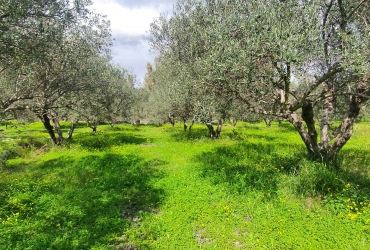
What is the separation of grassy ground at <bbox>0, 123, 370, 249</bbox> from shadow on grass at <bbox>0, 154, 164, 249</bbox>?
4 centimetres

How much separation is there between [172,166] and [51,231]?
26.8 feet

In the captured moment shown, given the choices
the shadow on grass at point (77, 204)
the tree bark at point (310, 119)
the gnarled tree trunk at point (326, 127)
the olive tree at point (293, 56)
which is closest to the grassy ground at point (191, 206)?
the shadow on grass at point (77, 204)

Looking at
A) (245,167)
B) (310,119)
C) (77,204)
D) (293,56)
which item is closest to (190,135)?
(245,167)

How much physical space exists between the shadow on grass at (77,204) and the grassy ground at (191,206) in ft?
0.13

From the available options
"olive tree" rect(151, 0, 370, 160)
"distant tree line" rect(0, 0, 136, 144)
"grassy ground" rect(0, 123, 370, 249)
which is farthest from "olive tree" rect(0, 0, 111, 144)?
"olive tree" rect(151, 0, 370, 160)

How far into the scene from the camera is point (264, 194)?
991cm

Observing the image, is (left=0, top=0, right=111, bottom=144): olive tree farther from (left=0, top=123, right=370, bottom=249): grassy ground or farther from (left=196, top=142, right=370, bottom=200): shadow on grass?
(left=196, top=142, right=370, bottom=200): shadow on grass

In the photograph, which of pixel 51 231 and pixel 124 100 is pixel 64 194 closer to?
pixel 51 231

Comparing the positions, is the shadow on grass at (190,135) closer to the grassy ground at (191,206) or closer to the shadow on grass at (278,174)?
the shadow on grass at (278,174)

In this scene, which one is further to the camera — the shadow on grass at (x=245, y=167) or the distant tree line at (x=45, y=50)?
the shadow on grass at (x=245, y=167)

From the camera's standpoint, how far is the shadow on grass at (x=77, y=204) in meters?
7.67

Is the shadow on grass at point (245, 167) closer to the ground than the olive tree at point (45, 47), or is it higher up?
closer to the ground

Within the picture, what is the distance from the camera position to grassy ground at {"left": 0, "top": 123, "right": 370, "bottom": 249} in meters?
7.41

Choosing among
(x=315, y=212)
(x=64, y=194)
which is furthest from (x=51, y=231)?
Answer: (x=315, y=212)
